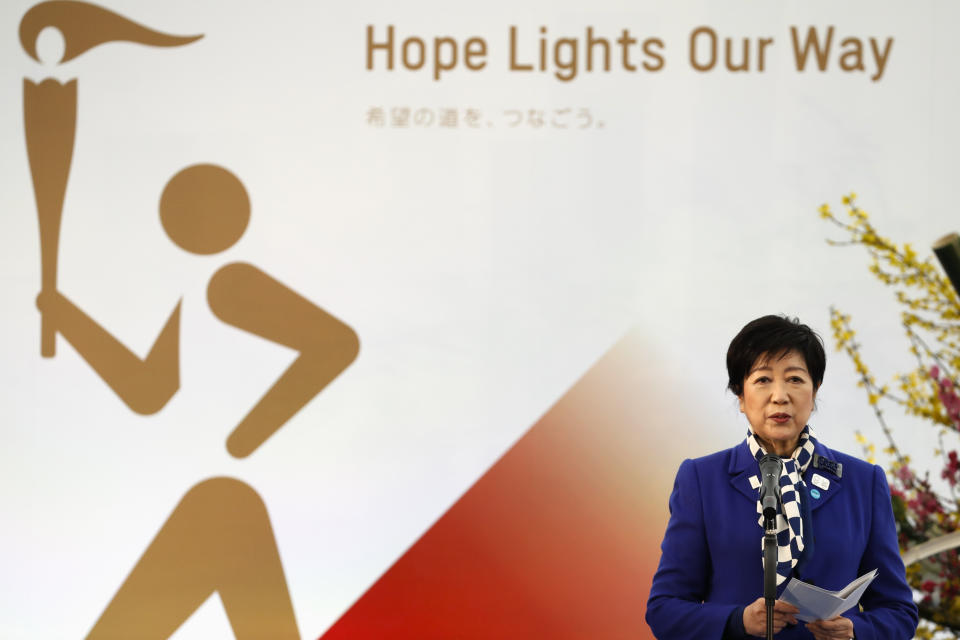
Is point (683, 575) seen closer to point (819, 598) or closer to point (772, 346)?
point (819, 598)

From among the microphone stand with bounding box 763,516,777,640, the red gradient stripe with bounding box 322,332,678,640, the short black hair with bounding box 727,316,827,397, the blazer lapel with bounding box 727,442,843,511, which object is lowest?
the red gradient stripe with bounding box 322,332,678,640

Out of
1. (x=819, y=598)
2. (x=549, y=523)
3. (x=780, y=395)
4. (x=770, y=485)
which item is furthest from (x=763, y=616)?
(x=549, y=523)

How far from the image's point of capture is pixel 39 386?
357 centimetres

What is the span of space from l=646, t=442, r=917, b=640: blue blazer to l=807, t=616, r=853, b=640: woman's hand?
0.12ft

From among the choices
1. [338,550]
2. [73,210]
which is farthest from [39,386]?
[338,550]

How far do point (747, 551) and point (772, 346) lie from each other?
33 cm

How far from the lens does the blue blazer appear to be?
1.64 metres

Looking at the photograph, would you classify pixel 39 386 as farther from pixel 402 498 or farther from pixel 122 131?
pixel 402 498

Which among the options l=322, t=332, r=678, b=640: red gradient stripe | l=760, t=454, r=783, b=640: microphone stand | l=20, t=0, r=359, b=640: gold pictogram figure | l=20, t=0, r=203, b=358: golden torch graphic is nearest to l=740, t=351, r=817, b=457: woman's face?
l=760, t=454, r=783, b=640: microphone stand

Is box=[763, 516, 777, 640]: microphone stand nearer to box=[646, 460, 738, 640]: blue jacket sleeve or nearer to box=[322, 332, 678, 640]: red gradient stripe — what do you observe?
box=[646, 460, 738, 640]: blue jacket sleeve

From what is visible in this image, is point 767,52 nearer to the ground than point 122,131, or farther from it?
farther from it

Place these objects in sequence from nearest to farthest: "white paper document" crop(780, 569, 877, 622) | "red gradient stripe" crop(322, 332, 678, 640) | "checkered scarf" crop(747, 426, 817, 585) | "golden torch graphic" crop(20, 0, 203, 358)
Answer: "white paper document" crop(780, 569, 877, 622), "checkered scarf" crop(747, 426, 817, 585), "red gradient stripe" crop(322, 332, 678, 640), "golden torch graphic" crop(20, 0, 203, 358)

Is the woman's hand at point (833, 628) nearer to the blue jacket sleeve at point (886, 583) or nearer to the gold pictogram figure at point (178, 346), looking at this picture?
the blue jacket sleeve at point (886, 583)

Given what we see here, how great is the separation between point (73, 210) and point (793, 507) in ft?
9.28
